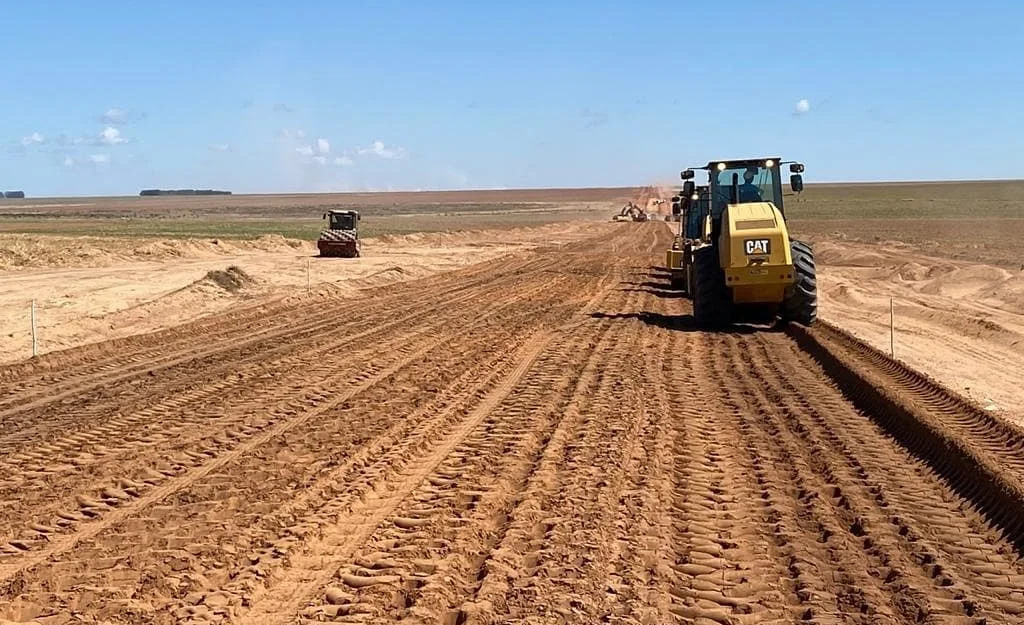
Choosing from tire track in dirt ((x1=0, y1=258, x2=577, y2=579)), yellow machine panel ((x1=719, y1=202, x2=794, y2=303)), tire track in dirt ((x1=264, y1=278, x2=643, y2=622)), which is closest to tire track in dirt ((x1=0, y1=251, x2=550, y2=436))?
tire track in dirt ((x1=0, y1=258, x2=577, y2=579))

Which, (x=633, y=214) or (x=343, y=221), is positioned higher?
(x=633, y=214)

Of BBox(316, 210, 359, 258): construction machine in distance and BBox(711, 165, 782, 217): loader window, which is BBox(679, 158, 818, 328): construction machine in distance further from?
BBox(316, 210, 359, 258): construction machine in distance

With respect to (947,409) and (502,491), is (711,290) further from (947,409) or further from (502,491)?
(502,491)

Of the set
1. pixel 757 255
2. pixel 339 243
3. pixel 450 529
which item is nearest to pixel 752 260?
pixel 757 255

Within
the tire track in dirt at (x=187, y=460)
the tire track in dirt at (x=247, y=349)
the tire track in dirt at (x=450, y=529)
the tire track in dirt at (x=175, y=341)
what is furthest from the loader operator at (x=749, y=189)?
the tire track in dirt at (x=450, y=529)

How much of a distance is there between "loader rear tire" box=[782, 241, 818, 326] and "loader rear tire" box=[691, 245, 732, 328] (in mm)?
951

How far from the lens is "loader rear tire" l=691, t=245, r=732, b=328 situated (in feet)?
52.4

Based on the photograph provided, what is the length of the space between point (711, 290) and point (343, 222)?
27542mm

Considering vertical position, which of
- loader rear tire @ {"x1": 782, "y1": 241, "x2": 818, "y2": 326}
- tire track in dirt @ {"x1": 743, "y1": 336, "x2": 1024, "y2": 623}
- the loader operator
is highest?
the loader operator

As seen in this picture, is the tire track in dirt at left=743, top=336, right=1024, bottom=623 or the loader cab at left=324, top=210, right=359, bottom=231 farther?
the loader cab at left=324, top=210, right=359, bottom=231

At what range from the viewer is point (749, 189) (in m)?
17.8

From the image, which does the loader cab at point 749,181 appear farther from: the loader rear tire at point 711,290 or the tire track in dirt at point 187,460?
the tire track in dirt at point 187,460

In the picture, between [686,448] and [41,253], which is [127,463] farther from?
[41,253]

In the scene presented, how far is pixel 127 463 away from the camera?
768 centimetres
